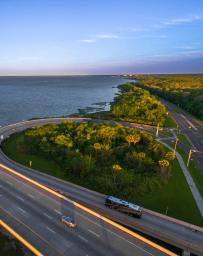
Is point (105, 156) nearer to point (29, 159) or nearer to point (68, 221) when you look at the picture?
point (29, 159)

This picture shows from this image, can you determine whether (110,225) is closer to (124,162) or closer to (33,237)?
(33,237)

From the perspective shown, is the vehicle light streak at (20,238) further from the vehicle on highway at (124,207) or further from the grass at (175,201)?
the grass at (175,201)

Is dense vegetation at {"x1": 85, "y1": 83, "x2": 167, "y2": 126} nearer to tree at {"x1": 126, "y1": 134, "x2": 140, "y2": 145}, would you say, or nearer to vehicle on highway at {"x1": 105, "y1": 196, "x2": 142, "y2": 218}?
tree at {"x1": 126, "y1": 134, "x2": 140, "y2": 145}

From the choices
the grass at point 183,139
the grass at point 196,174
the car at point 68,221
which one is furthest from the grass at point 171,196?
the grass at point 183,139

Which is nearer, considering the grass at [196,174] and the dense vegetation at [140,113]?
the grass at [196,174]

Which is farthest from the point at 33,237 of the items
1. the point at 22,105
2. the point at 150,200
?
the point at 22,105

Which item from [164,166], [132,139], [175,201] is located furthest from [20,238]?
[132,139]
